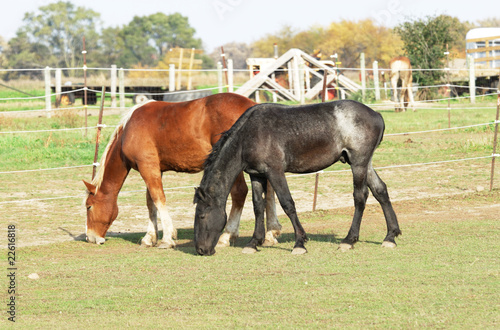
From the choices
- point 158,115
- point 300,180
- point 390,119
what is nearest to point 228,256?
point 158,115

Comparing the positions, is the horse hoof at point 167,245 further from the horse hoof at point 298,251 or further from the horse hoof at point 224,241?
the horse hoof at point 298,251

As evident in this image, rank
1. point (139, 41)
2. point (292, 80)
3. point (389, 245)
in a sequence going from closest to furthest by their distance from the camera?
1. point (389, 245)
2. point (292, 80)
3. point (139, 41)

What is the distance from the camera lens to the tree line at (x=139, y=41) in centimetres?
6309

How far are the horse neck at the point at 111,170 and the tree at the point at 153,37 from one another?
70076 mm

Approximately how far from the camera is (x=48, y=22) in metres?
72.6

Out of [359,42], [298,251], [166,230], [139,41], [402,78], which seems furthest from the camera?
[139,41]

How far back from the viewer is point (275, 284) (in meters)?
5.79

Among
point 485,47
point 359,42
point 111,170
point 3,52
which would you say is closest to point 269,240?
point 111,170

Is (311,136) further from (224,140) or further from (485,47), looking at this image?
(485,47)

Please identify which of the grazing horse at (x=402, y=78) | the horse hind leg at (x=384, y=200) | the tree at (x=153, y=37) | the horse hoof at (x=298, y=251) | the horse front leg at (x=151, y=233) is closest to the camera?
the horse hoof at (x=298, y=251)

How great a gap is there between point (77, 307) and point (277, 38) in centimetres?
6987

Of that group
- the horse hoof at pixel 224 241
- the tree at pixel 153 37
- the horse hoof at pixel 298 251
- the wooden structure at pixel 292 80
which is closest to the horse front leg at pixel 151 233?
the horse hoof at pixel 224 241

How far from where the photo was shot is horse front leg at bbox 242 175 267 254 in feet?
24.3

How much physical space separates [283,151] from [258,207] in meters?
0.72
